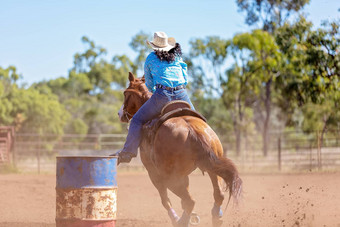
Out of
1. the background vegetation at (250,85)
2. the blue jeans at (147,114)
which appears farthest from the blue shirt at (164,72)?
the background vegetation at (250,85)

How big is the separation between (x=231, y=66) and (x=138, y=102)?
1278 inches

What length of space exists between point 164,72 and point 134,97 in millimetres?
1002

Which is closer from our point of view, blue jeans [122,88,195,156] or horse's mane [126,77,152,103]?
Result: blue jeans [122,88,195,156]

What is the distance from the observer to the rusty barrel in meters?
5.76

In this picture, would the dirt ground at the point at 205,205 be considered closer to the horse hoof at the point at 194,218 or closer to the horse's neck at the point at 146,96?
the horse hoof at the point at 194,218

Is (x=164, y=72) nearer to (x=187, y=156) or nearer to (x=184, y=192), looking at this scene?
A: (x=187, y=156)

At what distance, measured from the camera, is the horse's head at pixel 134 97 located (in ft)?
25.3

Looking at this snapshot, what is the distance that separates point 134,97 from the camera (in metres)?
7.77

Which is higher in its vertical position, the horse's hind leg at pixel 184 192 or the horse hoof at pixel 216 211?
the horse's hind leg at pixel 184 192

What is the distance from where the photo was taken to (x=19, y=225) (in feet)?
26.0

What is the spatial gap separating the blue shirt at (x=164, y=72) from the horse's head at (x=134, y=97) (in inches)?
24.9

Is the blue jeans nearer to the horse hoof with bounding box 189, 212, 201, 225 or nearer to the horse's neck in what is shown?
the horse's neck

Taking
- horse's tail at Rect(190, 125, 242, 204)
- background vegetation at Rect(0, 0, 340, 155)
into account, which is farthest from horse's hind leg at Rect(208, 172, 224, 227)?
background vegetation at Rect(0, 0, 340, 155)

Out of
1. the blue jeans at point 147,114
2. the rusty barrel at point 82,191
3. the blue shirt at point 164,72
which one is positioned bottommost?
the rusty barrel at point 82,191
